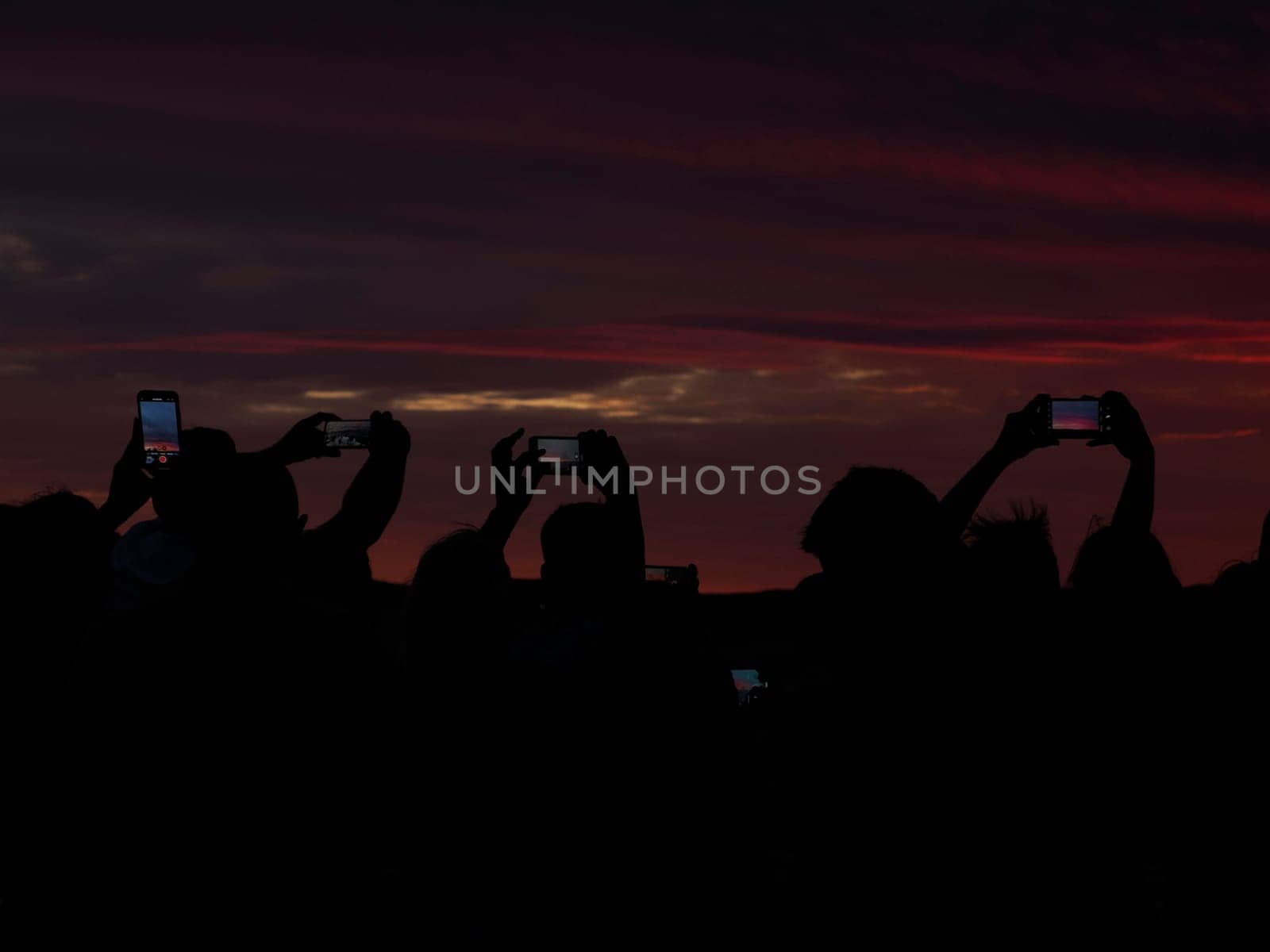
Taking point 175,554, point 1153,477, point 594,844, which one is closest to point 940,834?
point 594,844

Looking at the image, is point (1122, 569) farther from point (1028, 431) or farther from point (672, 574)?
point (672, 574)

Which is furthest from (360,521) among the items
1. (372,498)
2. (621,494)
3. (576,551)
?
(621,494)

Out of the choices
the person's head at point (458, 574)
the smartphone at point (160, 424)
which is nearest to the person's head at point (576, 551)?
the person's head at point (458, 574)

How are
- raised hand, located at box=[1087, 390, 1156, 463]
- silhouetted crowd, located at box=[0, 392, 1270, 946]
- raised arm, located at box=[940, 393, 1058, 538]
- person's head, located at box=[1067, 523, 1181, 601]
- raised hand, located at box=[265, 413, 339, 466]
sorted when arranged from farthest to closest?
raised hand, located at box=[265, 413, 339, 466]
raised hand, located at box=[1087, 390, 1156, 463]
raised arm, located at box=[940, 393, 1058, 538]
person's head, located at box=[1067, 523, 1181, 601]
silhouetted crowd, located at box=[0, 392, 1270, 946]

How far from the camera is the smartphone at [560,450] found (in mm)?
6570

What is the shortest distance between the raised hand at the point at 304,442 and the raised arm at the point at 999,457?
2.71 metres

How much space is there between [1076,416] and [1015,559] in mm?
2563

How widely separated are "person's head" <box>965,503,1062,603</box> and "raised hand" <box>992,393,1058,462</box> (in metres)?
1.58

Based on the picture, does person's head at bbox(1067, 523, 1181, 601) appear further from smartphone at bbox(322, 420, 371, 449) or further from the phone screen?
smartphone at bbox(322, 420, 371, 449)

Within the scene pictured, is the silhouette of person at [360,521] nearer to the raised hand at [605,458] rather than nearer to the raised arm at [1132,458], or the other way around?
the raised hand at [605,458]

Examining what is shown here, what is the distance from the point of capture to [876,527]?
13.7ft

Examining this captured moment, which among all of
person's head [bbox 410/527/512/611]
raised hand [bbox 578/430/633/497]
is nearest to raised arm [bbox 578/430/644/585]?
raised hand [bbox 578/430/633/497]

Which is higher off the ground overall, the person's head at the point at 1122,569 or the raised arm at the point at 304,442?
the raised arm at the point at 304,442

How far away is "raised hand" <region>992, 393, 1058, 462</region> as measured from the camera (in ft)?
20.4
